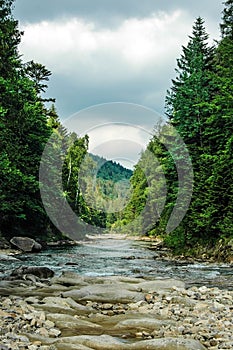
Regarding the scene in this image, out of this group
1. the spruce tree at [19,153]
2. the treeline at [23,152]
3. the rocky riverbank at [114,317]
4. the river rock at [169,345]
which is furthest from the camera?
the spruce tree at [19,153]

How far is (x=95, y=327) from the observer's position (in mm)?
7359

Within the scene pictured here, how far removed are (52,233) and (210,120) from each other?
67.3 feet

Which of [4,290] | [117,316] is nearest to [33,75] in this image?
[4,290]

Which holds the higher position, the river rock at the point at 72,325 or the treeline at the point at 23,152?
the treeline at the point at 23,152

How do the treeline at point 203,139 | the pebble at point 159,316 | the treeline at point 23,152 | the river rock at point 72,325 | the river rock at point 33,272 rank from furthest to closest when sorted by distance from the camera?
the treeline at point 203,139, the treeline at point 23,152, the river rock at point 33,272, the river rock at point 72,325, the pebble at point 159,316

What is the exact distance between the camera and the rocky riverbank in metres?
6.11

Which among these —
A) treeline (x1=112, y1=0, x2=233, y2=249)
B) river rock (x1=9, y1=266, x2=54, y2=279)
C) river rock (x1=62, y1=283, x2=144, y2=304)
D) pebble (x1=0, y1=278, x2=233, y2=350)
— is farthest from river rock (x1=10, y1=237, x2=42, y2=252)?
pebble (x1=0, y1=278, x2=233, y2=350)

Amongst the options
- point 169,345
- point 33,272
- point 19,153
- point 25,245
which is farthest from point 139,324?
point 19,153

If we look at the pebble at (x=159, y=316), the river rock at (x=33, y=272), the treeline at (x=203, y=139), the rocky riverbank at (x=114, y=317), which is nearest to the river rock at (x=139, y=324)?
the rocky riverbank at (x=114, y=317)

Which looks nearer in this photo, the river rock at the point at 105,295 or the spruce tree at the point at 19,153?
the river rock at the point at 105,295

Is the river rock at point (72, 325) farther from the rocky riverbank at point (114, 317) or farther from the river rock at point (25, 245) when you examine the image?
the river rock at point (25, 245)

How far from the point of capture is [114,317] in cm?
809

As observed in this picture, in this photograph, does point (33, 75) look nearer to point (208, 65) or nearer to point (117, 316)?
point (208, 65)

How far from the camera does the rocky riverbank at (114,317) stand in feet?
20.1
